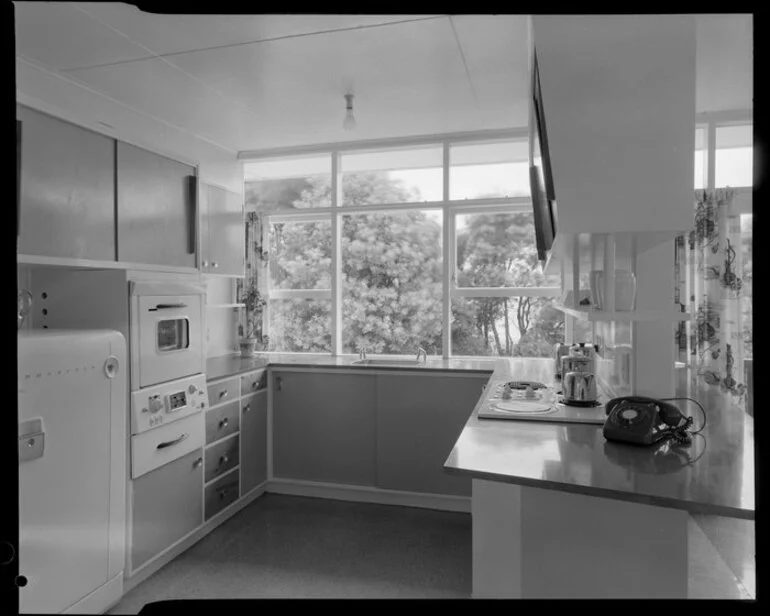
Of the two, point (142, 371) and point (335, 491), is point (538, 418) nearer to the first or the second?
point (142, 371)

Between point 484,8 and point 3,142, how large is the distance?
2.22 feet

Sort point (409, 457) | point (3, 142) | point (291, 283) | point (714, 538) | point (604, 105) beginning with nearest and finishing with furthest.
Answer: point (3, 142), point (604, 105), point (714, 538), point (409, 457), point (291, 283)

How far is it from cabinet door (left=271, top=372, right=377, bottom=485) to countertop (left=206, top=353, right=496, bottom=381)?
3.0 inches

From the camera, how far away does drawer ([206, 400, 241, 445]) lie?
3.06 m

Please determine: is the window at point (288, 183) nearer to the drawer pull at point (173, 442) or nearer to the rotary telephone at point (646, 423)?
the drawer pull at point (173, 442)

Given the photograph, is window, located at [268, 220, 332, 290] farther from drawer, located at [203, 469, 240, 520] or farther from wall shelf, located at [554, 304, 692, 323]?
wall shelf, located at [554, 304, 692, 323]

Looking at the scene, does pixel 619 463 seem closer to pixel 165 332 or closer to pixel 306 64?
pixel 165 332

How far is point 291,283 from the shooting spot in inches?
171

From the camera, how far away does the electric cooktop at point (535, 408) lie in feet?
6.20

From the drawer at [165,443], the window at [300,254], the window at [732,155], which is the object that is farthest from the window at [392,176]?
the drawer at [165,443]

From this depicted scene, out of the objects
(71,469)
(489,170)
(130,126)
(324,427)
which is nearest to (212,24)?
(130,126)

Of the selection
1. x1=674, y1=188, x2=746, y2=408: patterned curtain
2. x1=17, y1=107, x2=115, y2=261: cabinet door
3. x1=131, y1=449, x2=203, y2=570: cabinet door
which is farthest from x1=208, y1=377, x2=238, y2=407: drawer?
x1=674, y1=188, x2=746, y2=408: patterned curtain

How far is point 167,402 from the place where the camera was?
8.54ft

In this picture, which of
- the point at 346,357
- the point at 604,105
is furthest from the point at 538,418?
the point at 346,357
